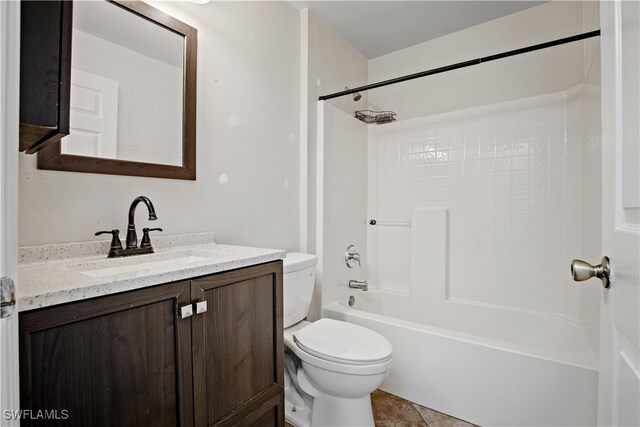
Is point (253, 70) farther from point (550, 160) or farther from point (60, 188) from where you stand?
point (550, 160)

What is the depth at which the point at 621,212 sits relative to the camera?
0.64 m

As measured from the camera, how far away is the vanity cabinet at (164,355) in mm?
650

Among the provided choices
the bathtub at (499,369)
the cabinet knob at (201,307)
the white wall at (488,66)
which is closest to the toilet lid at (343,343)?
the bathtub at (499,369)

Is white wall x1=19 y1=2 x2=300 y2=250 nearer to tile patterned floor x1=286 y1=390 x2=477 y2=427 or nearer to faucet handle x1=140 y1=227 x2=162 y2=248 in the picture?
faucet handle x1=140 y1=227 x2=162 y2=248

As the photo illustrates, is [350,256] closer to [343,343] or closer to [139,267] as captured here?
[343,343]

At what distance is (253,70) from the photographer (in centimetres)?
179

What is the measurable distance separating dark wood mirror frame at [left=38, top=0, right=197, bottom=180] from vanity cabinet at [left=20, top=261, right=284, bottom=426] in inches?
24.2

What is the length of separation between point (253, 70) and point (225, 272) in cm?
126

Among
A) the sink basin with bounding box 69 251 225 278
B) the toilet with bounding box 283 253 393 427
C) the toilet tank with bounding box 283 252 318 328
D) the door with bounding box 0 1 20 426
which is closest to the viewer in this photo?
the door with bounding box 0 1 20 426

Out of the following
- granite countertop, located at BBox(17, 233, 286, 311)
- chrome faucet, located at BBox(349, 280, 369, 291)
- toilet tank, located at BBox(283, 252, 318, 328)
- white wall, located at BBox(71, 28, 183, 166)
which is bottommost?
chrome faucet, located at BBox(349, 280, 369, 291)

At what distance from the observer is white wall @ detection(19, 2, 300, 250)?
1.08 meters

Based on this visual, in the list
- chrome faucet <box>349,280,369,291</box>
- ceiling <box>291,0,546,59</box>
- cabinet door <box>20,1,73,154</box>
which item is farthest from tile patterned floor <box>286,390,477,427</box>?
ceiling <box>291,0,546,59</box>

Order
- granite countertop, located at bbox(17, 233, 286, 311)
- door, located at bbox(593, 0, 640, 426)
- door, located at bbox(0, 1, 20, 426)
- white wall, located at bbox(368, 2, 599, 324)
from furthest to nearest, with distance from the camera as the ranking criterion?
white wall, located at bbox(368, 2, 599, 324), granite countertop, located at bbox(17, 233, 286, 311), door, located at bbox(593, 0, 640, 426), door, located at bbox(0, 1, 20, 426)

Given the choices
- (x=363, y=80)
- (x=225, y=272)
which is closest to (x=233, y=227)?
(x=225, y=272)
